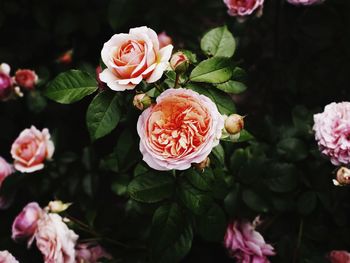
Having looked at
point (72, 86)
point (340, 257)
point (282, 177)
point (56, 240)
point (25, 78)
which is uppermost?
point (72, 86)

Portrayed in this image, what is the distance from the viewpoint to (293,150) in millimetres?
1195

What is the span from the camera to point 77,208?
4.25 feet

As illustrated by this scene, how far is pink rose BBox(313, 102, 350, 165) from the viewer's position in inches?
38.4

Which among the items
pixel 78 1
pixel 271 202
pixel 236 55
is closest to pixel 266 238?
pixel 271 202

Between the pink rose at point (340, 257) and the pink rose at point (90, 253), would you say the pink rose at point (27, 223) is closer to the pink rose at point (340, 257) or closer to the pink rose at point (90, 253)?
the pink rose at point (90, 253)

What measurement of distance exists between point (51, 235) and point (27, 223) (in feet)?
0.36

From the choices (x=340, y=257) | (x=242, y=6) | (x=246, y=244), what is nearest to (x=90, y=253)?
(x=246, y=244)

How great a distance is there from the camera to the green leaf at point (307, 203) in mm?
1177

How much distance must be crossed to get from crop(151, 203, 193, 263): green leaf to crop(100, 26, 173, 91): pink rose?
310 mm

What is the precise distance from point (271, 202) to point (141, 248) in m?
0.36

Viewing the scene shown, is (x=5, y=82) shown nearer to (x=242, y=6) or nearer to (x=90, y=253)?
(x=90, y=253)

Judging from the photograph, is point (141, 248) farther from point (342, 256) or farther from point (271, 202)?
point (342, 256)

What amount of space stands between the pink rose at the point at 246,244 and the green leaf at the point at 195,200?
0.21m

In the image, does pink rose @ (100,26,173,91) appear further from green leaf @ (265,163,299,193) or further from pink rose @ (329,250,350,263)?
pink rose @ (329,250,350,263)
